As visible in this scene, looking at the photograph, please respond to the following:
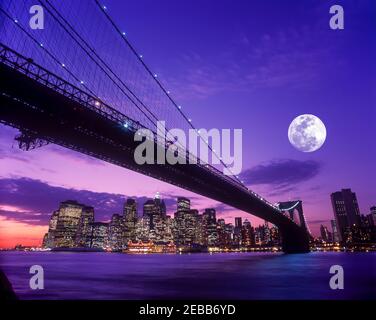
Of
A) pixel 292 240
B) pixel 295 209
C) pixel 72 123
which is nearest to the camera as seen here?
pixel 72 123

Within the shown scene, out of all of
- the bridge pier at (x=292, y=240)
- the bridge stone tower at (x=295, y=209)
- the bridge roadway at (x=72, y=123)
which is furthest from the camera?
the bridge stone tower at (x=295, y=209)

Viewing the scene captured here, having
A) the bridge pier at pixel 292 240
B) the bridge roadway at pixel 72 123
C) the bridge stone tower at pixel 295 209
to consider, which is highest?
the bridge roadway at pixel 72 123

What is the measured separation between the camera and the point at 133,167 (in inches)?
1121

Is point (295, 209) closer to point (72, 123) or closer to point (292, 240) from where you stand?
point (292, 240)

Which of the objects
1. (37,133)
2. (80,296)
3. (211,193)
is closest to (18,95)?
(37,133)

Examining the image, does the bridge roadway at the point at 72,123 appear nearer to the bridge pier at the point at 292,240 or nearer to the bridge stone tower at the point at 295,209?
the bridge pier at the point at 292,240

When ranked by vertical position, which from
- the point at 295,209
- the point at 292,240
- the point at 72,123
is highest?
the point at 72,123

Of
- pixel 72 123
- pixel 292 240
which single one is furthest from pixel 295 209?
pixel 72 123

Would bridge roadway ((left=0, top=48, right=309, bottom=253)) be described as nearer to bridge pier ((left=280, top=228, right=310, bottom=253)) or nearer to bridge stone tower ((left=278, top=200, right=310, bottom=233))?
bridge pier ((left=280, top=228, right=310, bottom=253))

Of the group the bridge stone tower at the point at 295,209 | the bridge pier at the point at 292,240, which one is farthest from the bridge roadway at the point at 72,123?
the bridge stone tower at the point at 295,209

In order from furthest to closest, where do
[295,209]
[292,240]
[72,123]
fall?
[295,209]
[292,240]
[72,123]
